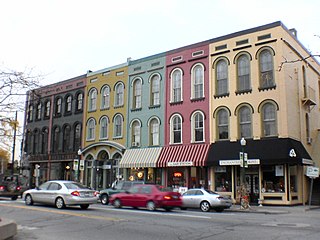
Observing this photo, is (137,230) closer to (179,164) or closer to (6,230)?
(6,230)

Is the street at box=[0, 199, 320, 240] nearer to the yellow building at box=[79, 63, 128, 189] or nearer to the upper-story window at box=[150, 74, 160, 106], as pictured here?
the upper-story window at box=[150, 74, 160, 106]

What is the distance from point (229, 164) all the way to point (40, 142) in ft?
79.4

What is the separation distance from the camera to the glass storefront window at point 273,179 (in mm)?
24375

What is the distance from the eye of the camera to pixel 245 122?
26.6 meters

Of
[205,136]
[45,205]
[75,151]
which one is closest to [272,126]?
[205,136]

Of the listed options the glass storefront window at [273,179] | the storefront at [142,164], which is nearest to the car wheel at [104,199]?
the storefront at [142,164]

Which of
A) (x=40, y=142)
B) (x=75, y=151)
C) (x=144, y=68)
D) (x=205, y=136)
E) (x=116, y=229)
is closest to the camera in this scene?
(x=116, y=229)

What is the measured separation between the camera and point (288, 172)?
2422 cm

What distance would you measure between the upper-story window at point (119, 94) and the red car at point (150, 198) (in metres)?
15.0

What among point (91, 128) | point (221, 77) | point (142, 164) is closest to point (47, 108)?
point (91, 128)

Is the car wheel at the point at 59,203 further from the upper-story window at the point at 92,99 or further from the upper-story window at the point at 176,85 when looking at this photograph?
the upper-story window at the point at 92,99

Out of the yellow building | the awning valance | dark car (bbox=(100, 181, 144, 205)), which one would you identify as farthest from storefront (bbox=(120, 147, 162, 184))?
dark car (bbox=(100, 181, 144, 205))

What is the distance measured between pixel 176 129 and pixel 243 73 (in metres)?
6.87

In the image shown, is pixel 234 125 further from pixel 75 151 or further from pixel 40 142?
pixel 40 142
